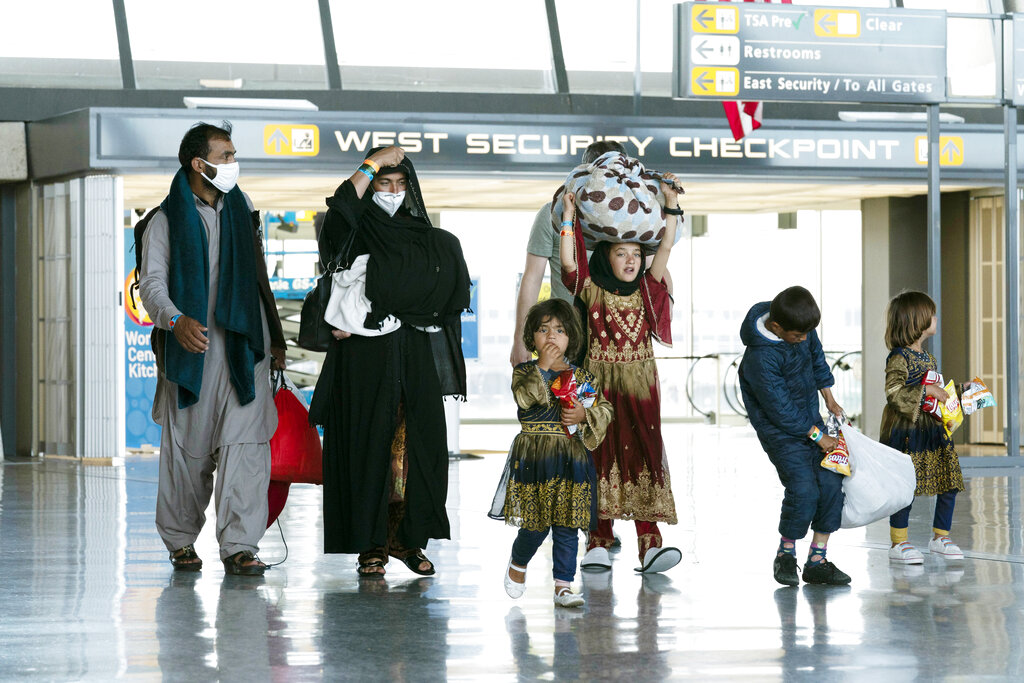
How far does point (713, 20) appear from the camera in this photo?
34.6 feet

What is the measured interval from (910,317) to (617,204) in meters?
1.30

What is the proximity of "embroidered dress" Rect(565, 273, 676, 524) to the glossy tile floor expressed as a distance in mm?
308

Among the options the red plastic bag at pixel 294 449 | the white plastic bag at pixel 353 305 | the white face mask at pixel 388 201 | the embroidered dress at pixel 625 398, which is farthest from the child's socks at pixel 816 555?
the white face mask at pixel 388 201

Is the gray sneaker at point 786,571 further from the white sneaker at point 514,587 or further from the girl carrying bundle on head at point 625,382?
the white sneaker at point 514,587

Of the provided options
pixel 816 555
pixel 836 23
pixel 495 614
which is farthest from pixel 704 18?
pixel 495 614

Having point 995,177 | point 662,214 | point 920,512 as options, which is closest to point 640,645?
point 662,214

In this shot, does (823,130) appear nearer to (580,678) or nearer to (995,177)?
(995,177)

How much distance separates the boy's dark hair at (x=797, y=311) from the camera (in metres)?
4.85

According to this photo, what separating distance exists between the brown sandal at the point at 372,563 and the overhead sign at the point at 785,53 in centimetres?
611

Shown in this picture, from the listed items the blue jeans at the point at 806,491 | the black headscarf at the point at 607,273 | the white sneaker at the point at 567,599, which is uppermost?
the black headscarf at the point at 607,273

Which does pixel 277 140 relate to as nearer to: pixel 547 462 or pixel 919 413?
pixel 919 413

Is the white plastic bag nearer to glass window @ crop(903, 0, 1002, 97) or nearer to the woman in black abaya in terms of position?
the woman in black abaya

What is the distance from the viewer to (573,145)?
12078 millimetres

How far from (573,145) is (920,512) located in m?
5.60
